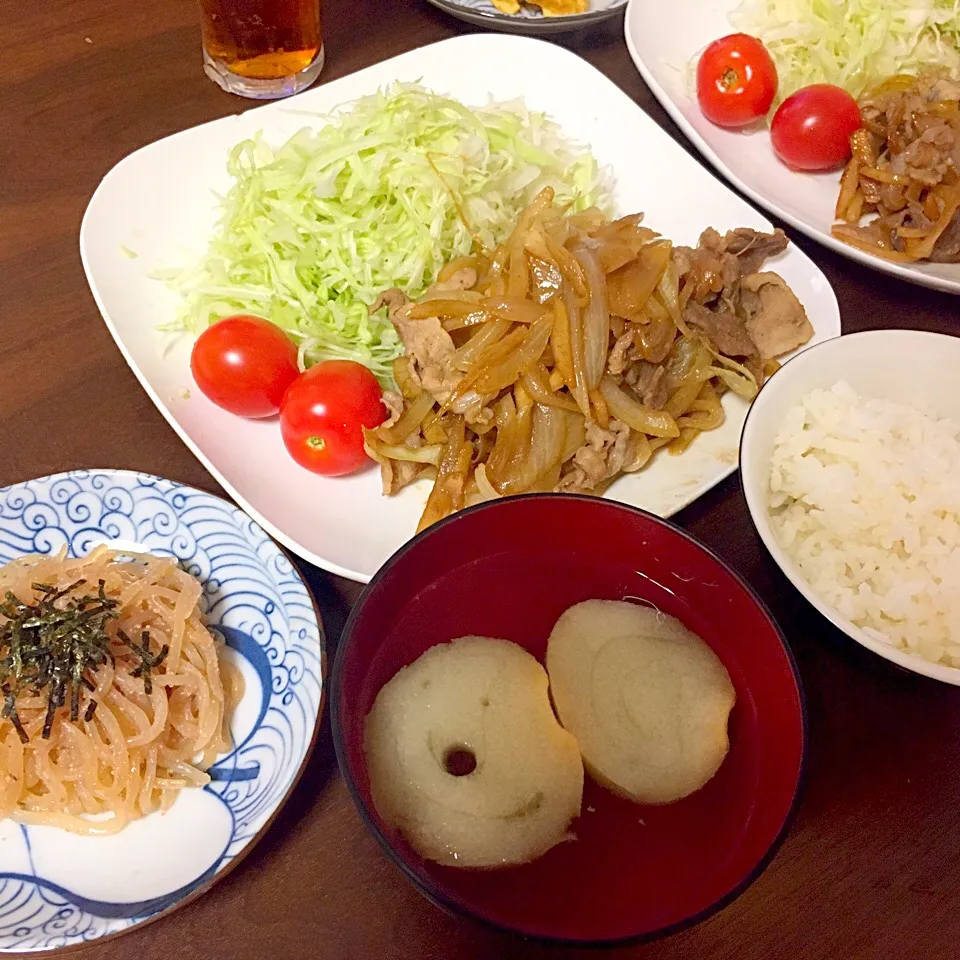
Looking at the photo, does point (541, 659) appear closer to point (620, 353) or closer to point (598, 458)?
point (598, 458)

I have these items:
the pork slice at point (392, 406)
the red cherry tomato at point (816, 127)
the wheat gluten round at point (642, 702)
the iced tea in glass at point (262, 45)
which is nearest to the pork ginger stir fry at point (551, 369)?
the pork slice at point (392, 406)

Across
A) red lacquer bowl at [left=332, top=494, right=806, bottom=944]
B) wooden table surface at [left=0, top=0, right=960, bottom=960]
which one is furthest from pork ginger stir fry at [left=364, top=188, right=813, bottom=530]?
red lacquer bowl at [left=332, top=494, right=806, bottom=944]

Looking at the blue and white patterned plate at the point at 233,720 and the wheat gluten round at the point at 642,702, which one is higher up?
the wheat gluten round at the point at 642,702

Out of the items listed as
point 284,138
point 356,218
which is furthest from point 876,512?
point 284,138

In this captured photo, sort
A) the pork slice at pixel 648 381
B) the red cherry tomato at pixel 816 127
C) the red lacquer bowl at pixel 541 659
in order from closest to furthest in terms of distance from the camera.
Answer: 1. the red lacquer bowl at pixel 541 659
2. the pork slice at pixel 648 381
3. the red cherry tomato at pixel 816 127

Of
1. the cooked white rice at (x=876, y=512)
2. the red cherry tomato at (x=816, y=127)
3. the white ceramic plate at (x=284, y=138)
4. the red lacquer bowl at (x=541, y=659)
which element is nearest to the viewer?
the red lacquer bowl at (x=541, y=659)

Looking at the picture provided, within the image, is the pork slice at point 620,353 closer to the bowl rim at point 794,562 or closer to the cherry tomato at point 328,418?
the bowl rim at point 794,562
